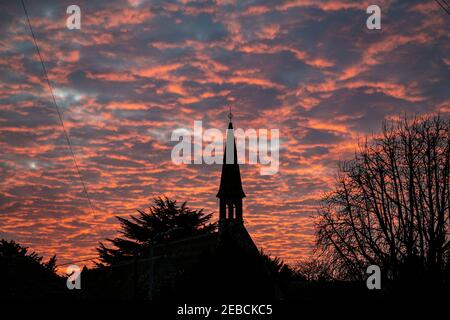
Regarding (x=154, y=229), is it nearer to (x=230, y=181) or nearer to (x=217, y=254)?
(x=230, y=181)

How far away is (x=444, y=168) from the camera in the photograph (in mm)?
28484

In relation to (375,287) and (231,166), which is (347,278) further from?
(231,166)

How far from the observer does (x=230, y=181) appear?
168 ft

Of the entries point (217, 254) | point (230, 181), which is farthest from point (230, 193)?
point (217, 254)

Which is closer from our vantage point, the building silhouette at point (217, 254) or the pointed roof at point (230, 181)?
the building silhouette at point (217, 254)

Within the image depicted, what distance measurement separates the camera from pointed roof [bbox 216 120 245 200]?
50.8 meters

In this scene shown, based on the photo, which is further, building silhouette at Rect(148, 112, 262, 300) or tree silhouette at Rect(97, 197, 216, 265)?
tree silhouette at Rect(97, 197, 216, 265)

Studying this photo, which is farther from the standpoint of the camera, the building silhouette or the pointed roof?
the pointed roof

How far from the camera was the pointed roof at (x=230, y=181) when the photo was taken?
50.8 m

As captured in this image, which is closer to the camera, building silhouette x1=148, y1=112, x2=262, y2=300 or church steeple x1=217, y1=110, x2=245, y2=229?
building silhouette x1=148, y1=112, x2=262, y2=300

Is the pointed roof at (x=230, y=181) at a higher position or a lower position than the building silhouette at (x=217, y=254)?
higher

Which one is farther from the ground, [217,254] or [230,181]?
[230,181]

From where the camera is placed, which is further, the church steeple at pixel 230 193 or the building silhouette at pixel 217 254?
the church steeple at pixel 230 193

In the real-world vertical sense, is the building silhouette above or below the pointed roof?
below
